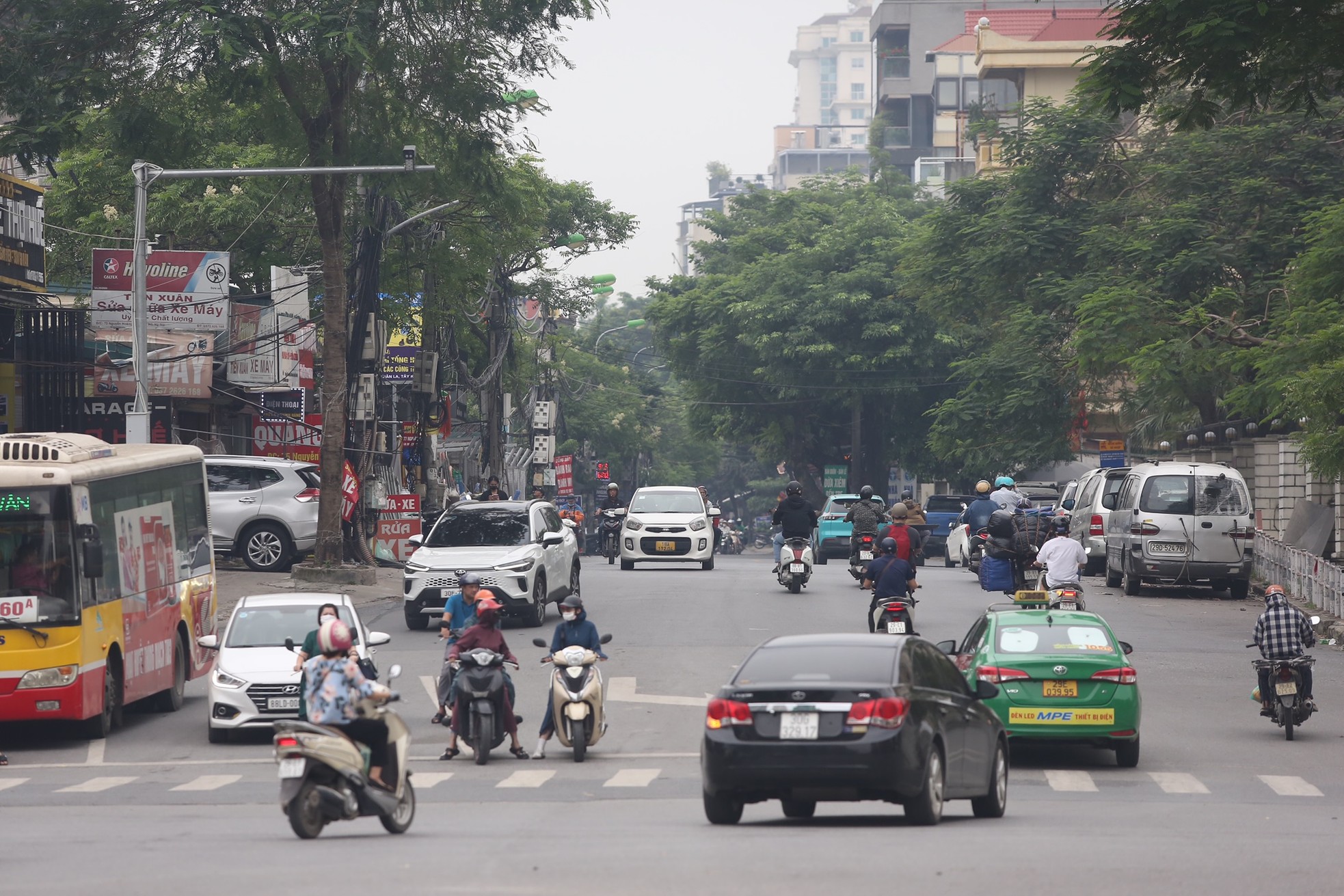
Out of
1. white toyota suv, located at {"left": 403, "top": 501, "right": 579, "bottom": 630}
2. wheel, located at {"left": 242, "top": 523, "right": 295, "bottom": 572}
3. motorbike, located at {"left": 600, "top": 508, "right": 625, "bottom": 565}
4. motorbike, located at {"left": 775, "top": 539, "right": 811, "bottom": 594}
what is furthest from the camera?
motorbike, located at {"left": 600, "top": 508, "right": 625, "bottom": 565}

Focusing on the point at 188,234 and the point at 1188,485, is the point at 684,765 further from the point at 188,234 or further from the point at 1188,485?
the point at 188,234

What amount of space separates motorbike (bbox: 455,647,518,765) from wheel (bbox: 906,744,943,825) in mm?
5668

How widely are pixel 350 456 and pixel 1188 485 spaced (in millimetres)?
17927

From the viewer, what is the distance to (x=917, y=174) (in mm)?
112312

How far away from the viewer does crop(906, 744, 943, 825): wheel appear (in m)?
11.7

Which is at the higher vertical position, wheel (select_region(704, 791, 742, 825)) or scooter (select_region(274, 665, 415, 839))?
scooter (select_region(274, 665, 415, 839))

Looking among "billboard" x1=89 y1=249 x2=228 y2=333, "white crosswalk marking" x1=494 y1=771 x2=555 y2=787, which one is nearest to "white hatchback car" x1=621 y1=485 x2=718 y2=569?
"billboard" x1=89 y1=249 x2=228 y2=333

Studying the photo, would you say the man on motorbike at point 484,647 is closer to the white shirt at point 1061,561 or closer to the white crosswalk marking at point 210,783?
the white crosswalk marking at point 210,783

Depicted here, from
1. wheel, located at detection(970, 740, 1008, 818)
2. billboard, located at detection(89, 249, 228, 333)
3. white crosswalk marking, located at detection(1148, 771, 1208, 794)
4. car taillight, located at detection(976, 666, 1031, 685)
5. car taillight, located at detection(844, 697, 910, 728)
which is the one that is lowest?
white crosswalk marking, located at detection(1148, 771, 1208, 794)

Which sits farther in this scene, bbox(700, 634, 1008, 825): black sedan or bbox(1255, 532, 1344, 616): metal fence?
bbox(1255, 532, 1344, 616): metal fence

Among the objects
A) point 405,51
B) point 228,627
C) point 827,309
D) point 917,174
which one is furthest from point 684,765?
point 917,174

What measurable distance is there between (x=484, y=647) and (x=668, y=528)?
18.9 m

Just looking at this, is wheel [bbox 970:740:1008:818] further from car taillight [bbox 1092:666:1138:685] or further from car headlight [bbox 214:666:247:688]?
car headlight [bbox 214:666:247:688]

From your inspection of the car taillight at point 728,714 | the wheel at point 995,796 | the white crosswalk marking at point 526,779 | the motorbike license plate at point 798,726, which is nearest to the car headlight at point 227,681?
the white crosswalk marking at point 526,779
